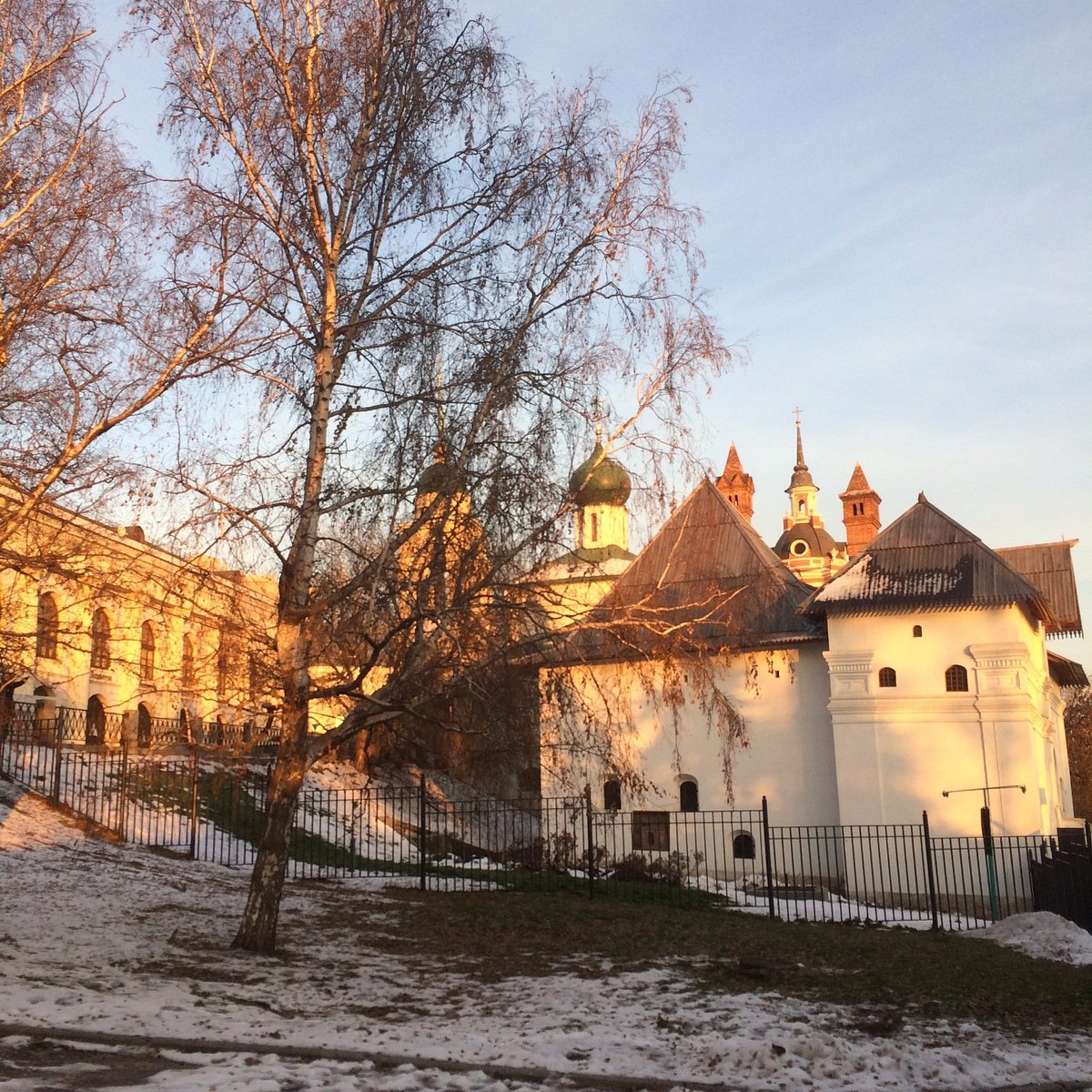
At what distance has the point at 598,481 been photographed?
388 inches

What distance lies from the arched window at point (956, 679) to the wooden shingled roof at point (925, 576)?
5.64 ft

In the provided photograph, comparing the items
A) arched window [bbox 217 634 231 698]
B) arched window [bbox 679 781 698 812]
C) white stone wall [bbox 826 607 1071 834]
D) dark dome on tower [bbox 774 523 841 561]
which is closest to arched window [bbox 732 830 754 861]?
arched window [bbox 679 781 698 812]

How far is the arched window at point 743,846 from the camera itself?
28953mm

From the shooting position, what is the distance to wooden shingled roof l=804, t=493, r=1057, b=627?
27.5 metres

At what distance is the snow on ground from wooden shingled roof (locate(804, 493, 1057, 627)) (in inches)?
786

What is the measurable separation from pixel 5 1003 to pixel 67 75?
1038 centimetres

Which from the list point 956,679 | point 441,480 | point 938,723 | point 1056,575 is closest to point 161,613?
point 441,480

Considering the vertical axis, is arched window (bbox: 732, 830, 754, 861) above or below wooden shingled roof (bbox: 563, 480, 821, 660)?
below

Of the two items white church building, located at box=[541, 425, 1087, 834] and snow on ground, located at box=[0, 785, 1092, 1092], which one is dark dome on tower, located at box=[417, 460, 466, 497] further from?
white church building, located at box=[541, 425, 1087, 834]

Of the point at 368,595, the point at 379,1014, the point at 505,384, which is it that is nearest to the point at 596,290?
the point at 505,384

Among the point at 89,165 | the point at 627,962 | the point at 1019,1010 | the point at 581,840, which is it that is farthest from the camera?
the point at 581,840

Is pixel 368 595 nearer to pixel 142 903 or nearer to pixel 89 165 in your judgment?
pixel 142 903

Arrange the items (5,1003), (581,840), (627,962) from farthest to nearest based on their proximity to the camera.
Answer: (581,840) → (627,962) → (5,1003)

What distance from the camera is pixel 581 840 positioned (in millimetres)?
29438
